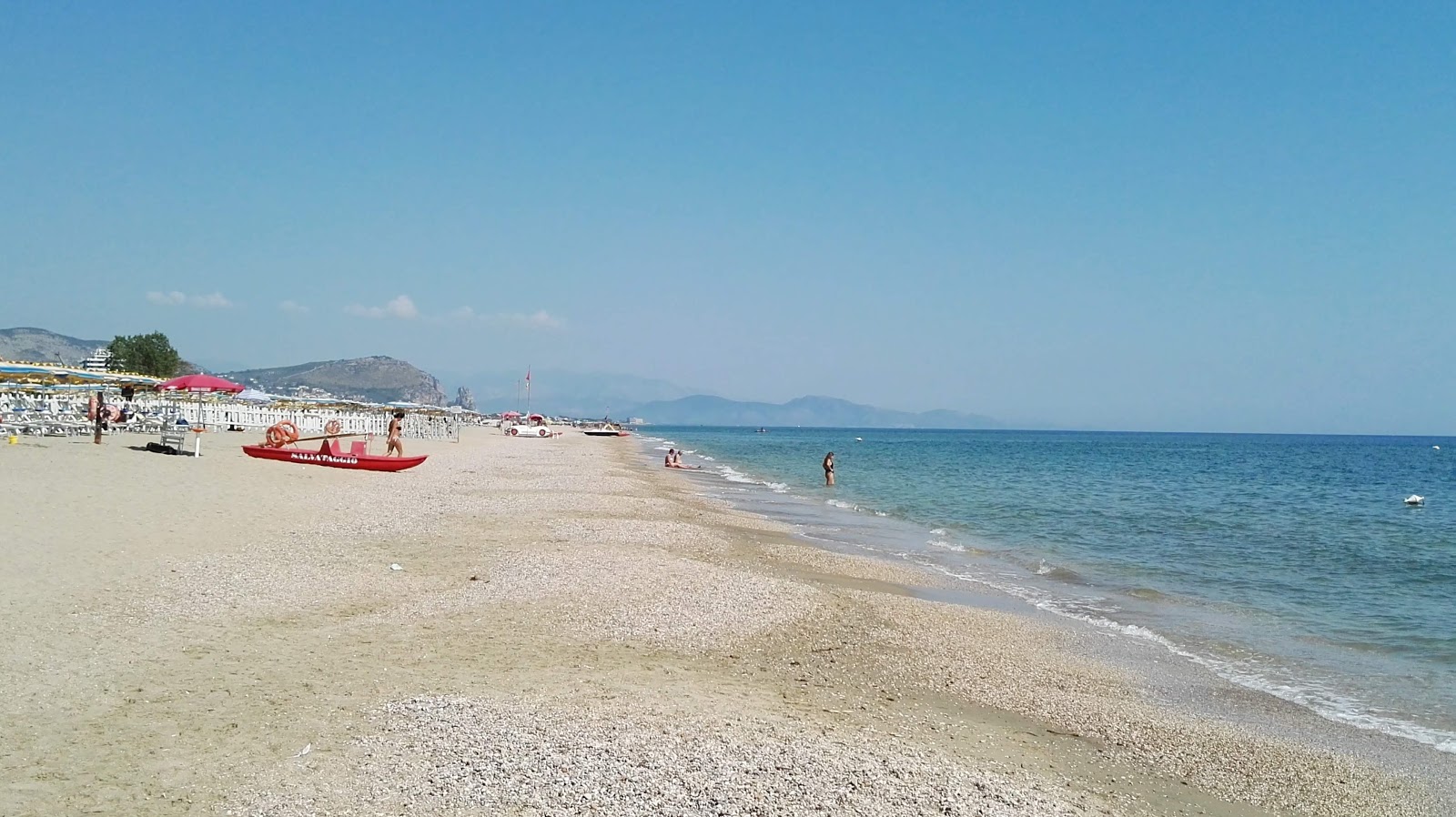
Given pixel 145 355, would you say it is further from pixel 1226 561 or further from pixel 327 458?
pixel 1226 561

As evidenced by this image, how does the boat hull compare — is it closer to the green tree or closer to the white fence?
the white fence

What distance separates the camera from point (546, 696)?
21.3ft

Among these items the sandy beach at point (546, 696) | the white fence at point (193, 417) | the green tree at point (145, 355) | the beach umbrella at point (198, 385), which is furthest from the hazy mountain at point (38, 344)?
the sandy beach at point (546, 696)

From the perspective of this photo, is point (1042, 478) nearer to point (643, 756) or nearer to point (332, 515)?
point (332, 515)

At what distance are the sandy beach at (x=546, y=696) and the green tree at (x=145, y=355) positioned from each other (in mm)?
74067

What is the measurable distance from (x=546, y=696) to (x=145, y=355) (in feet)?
282

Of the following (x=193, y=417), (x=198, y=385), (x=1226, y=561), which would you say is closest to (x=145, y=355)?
(x=193, y=417)

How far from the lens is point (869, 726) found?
6398 millimetres

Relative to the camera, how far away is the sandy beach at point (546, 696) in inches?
195

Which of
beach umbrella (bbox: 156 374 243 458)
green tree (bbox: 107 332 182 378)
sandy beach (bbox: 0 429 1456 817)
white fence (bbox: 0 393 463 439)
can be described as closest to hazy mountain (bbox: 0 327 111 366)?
green tree (bbox: 107 332 182 378)

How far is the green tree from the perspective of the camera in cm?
7638

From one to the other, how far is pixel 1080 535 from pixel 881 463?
116ft

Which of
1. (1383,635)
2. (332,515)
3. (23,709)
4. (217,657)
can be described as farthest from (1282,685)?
(332,515)

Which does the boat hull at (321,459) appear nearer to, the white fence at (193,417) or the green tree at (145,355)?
the white fence at (193,417)
